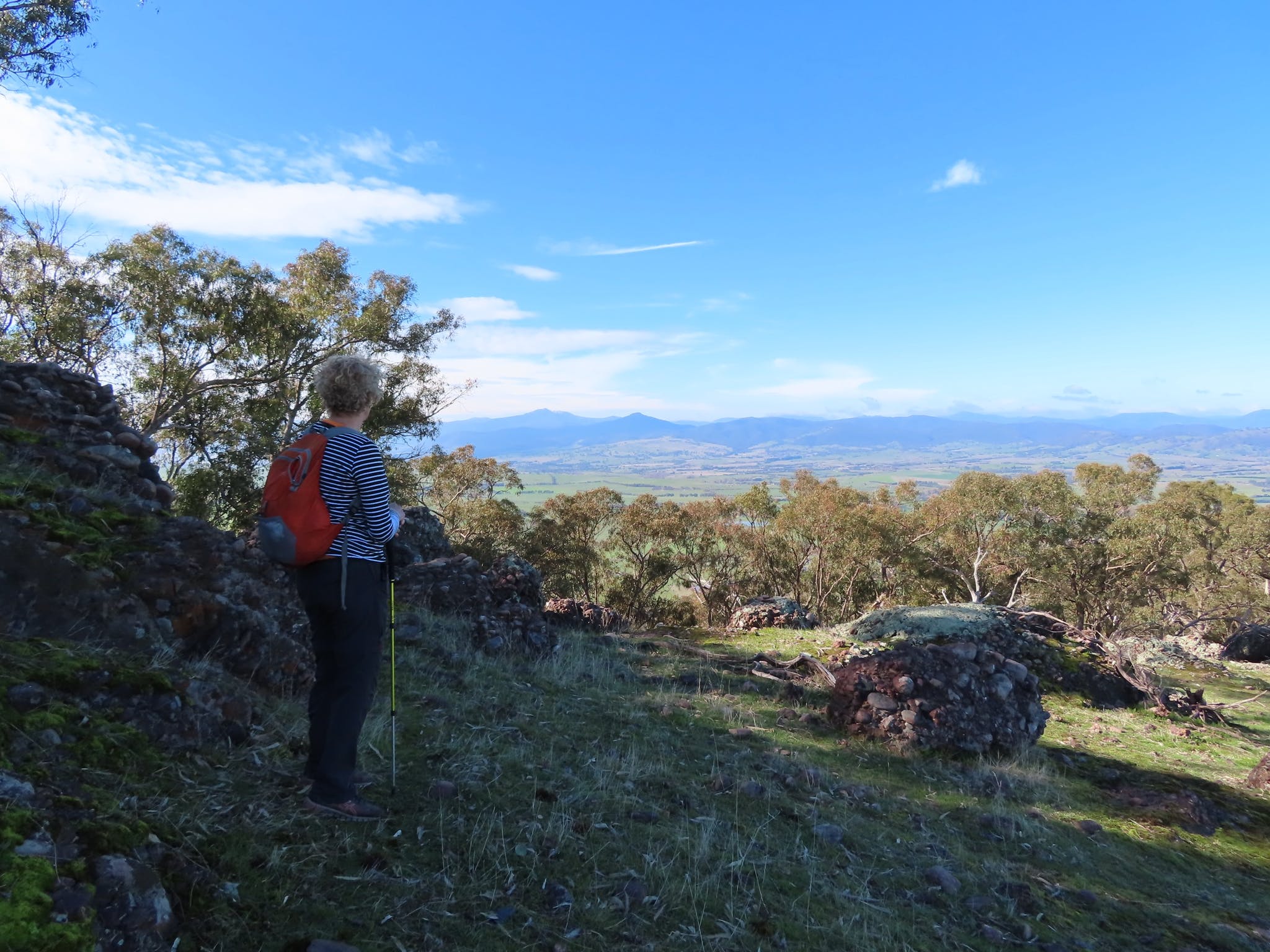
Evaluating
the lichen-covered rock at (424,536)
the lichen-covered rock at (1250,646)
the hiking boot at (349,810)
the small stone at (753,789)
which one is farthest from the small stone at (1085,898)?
the lichen-covered rock at (1250,646)

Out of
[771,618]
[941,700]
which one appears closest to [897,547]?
[771,618]

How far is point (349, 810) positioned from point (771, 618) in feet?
42.6

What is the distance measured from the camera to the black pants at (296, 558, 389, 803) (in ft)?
10.4

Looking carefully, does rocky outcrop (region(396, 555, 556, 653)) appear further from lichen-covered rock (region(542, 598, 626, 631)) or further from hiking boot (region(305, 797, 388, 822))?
hiking boot (region(305, 797, 388, 822))

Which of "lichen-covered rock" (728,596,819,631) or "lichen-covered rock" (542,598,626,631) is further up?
"lichen-covered rock" (542,598,626,631)

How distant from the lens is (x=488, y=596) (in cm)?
927

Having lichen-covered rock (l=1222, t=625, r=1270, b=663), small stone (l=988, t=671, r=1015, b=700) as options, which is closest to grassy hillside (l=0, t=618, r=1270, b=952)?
small stone (l=988, t=671, r=1015, b=700)

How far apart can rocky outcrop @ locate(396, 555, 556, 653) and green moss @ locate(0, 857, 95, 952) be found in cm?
626

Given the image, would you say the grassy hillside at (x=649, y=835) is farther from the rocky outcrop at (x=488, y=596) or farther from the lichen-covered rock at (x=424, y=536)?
the lichen-covered rock at (x=424, y=536)

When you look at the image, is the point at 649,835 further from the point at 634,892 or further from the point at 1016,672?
the point at 1016,672

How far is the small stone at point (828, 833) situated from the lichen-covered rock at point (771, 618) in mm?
10598

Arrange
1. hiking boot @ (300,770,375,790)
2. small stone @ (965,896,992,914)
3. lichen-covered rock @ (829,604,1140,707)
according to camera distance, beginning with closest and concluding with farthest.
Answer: hiking boot @ (300,770,375,790)
small stone @ (965,896,992,914)
lichen-covered rock @ (829,604,1140,707)

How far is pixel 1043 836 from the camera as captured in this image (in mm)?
4715

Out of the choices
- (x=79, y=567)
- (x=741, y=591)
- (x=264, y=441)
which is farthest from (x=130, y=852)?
(x=741, y=591)
